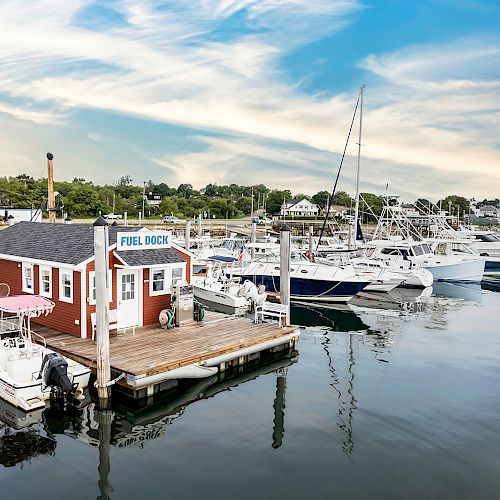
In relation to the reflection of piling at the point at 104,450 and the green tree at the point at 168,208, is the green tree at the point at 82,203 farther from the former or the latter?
the reflection of piling at the point at 104,450

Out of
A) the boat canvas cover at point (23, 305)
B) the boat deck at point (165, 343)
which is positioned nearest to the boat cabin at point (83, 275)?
the boat deck at point (165, 343)

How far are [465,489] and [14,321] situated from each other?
13108mm

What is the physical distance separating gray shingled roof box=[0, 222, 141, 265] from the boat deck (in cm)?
231

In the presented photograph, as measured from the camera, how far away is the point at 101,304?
37.7ft

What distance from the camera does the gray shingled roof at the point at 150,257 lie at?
582 inches

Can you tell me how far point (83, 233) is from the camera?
52.0 ft

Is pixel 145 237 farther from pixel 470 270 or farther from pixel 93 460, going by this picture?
pixel 470 270

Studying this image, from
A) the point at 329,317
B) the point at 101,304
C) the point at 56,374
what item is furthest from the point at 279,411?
the point at 329,317

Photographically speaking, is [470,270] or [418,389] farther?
[470,270]

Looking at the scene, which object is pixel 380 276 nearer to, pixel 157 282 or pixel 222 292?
pixel 222 292

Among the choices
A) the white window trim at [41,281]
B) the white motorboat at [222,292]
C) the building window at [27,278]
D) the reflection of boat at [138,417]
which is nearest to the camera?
the reflection of boat at [138,417]

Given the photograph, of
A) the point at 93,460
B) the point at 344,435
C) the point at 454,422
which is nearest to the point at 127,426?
the point at 93,460

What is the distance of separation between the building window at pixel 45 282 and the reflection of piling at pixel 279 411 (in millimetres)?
7530

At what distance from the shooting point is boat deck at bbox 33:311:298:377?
40.5 feet
